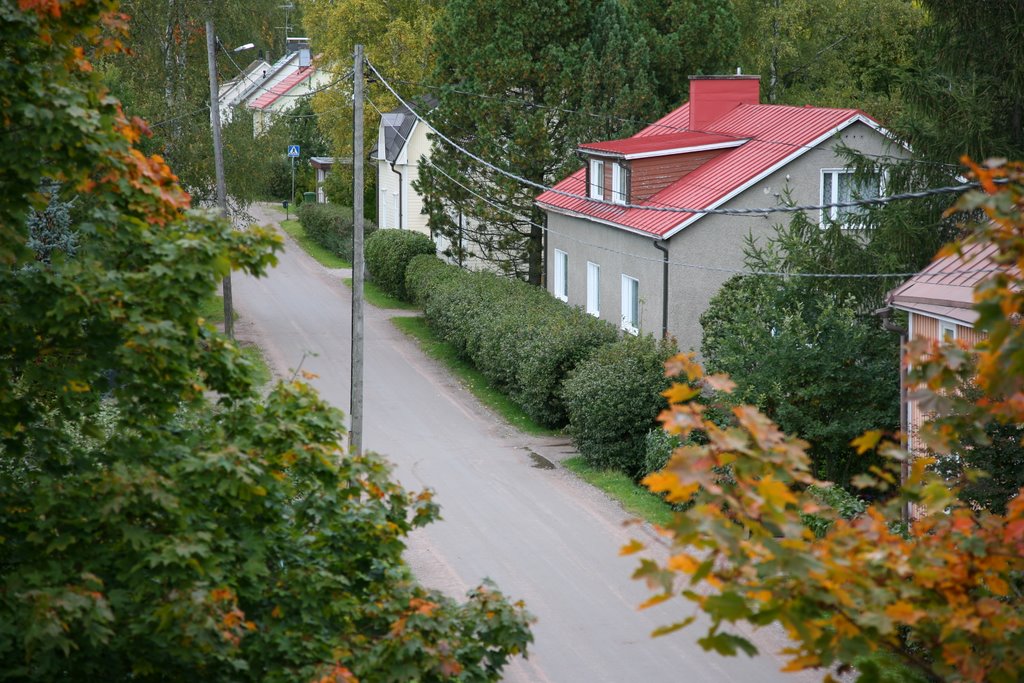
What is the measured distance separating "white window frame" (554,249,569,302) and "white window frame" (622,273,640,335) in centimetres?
433

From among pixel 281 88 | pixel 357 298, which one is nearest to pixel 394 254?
pixel 357 298

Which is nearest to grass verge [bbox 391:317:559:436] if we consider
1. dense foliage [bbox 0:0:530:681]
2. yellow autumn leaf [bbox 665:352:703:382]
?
dense foliage [bbox 0:0:530:681]

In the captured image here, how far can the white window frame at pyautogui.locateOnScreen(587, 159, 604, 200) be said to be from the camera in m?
27.8

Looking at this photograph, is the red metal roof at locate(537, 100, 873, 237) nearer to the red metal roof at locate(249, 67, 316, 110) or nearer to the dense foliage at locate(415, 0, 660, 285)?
the dense foliage at locate(415, 0, 660, 285)

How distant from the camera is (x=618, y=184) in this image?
26703 millimetres

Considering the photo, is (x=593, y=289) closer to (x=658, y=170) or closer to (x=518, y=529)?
(x=658, y=170)

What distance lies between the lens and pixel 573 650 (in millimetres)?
13727

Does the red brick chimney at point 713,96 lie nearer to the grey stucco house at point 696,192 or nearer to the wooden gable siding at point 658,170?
the grey stucco house at point 696,192

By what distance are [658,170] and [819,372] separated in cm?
904

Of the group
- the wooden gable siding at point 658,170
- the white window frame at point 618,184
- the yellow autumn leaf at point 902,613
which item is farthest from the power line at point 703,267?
the yellow autumn leaf at point 902,613

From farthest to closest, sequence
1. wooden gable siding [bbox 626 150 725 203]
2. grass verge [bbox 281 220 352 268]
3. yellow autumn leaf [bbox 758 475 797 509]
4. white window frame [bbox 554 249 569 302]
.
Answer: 1. grass verge [bbox 281 220 352 268]
2. white window frame [bbox 554 249 569 302]
3. wooden gable siding [bbox 626 150 725 203]
4. yellow autumn leaf [bbox 758 475 797 509]

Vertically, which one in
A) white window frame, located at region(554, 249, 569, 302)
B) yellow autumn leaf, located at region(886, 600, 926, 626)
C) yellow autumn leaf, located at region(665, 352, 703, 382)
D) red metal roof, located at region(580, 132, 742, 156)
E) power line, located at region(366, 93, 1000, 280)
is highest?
red metal roof, located at region(580, 132, 742, 156)

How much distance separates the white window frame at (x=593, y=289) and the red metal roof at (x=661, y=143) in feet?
9.87

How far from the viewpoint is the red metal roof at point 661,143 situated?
84.5 ft
